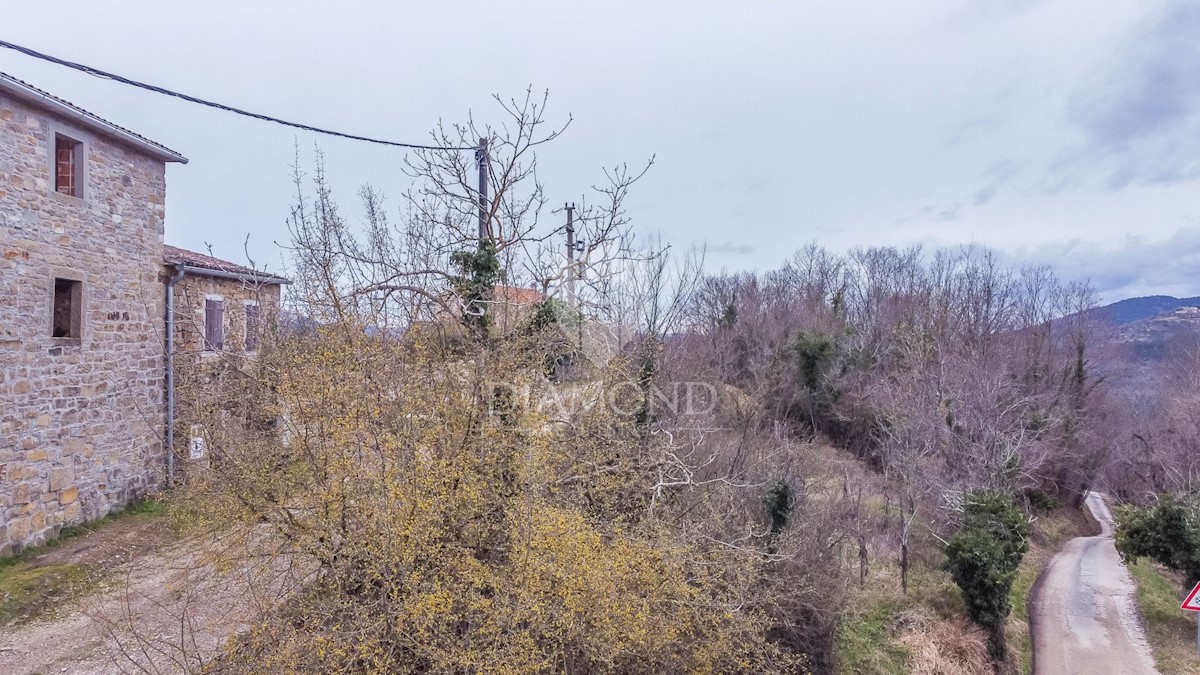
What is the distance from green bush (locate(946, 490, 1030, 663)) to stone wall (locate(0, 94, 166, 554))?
14038 mm

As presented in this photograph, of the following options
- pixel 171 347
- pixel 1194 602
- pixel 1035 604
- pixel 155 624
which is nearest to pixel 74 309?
pixel 171 347

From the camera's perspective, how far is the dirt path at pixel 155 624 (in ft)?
18.6

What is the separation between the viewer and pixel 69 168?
9883mm

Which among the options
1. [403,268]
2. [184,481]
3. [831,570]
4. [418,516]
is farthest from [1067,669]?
[184,481]

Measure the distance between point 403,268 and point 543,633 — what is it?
17.4 ft

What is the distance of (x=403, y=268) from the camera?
8.77 m

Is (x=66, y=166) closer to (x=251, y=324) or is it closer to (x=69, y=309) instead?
(x=69, y=309)

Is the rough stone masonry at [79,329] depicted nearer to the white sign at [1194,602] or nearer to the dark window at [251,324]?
the dark window at [251,324]

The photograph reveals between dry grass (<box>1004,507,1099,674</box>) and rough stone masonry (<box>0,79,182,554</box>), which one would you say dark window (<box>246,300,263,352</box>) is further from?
dry grass (<box>1004,507,1099,674</box>)

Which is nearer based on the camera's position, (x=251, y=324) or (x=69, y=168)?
(x=69, y=168)

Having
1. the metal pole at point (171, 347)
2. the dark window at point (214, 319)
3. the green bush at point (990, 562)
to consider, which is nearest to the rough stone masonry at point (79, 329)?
the metal pole at point (171, 347)

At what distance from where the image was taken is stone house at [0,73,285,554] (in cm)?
870

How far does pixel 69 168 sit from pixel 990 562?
1745 cm

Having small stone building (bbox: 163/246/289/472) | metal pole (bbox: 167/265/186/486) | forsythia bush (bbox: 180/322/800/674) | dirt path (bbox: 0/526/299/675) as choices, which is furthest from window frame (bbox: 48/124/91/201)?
dirt path (bbox: 0/526/299/675)
